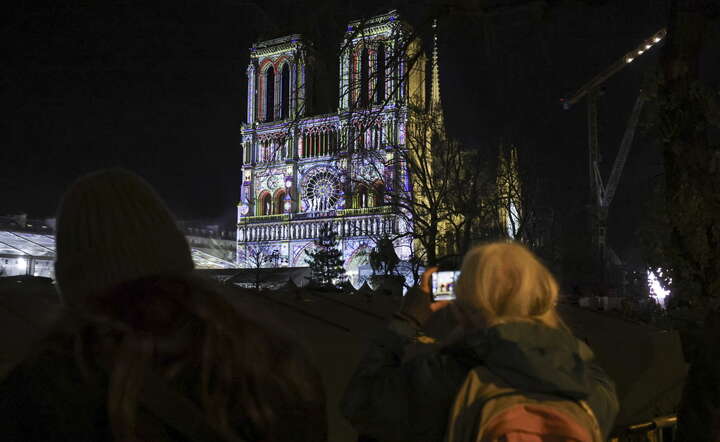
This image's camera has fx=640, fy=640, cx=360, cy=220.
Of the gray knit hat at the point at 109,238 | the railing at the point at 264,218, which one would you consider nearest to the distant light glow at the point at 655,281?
the gray knit hat at the point at 109,238

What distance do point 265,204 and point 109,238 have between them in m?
71.7

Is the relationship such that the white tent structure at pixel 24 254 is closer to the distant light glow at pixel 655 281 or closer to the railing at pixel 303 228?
the railing at pixel 303 228

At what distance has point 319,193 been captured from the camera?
226 feet

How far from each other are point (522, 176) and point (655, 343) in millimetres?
17806

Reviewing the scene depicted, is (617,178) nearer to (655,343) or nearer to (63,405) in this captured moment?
(655,343)

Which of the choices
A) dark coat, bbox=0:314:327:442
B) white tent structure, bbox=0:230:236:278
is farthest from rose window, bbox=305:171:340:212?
dark coat, bbox=0:314:327:442

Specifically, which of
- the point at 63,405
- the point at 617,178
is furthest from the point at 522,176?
the point at 63,405

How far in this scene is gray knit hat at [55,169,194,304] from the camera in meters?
1.42

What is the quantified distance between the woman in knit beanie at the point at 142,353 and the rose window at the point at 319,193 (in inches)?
A: 2589

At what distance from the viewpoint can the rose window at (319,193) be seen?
67875mm

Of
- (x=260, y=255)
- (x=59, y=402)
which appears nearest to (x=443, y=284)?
(x=59, y=402)

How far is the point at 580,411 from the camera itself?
2375 millimetres

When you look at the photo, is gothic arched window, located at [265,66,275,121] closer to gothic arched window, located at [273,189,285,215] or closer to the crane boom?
gothic arched window, located at [273,189,285,215]

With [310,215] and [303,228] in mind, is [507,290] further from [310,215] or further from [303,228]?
[303,228]
